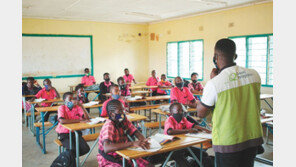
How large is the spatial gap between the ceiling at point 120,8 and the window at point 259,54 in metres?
0.97

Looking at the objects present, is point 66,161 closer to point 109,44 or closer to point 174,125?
point 174,125

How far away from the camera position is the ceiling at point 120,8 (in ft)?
22.3

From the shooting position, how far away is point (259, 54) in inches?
274

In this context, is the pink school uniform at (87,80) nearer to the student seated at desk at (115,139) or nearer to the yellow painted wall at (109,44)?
the yellow painted wall at (109,44)

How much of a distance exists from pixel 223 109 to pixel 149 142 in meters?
1.11

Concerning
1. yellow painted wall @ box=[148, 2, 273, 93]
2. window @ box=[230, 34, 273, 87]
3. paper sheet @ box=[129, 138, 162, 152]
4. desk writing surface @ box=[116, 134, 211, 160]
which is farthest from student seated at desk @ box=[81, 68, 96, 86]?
paper sheet @ box=[129, 138, 162, 152]

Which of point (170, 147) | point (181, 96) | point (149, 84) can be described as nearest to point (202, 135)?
point (170, 147)

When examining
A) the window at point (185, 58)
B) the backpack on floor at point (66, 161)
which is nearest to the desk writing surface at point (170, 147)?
the backpack on floor at point (66, 161)

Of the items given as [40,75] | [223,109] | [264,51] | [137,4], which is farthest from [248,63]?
[40,75]

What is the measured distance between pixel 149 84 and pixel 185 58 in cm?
163

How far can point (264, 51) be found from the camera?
22.4 ft

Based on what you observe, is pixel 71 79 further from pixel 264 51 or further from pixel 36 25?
pixel 264 51

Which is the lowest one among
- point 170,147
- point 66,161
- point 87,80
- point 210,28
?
point 66,161

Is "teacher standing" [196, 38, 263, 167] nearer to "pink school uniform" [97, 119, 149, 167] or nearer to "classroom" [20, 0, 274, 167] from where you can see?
"classroom" [20, 0, 274, 167]
